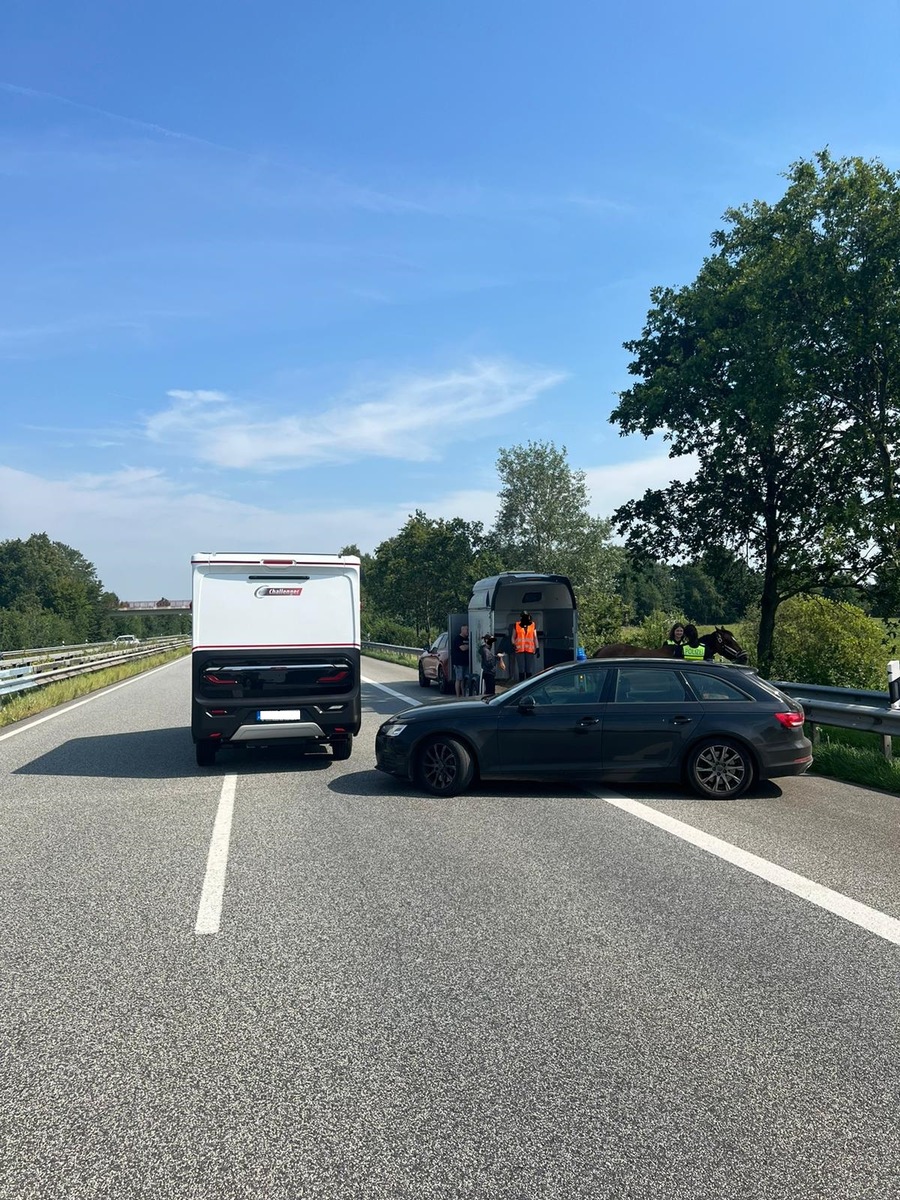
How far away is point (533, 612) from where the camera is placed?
70.4 feet

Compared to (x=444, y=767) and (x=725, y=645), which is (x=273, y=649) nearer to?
(x=444, y=767)

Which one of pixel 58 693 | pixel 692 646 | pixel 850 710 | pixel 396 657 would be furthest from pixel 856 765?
pixel 396 657

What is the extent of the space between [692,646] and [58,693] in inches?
661

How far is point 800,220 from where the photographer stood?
85.9 ft

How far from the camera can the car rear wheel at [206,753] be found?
11.3 m

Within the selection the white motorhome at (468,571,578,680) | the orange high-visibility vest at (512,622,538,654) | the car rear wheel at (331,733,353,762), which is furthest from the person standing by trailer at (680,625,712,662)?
the white motorhome at (468,571,578,680)

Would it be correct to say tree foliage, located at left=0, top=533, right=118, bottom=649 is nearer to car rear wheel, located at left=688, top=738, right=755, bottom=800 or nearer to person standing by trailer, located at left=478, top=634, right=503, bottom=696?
person standing by trailer, located at left=478, top=634, right=503, bottom=696

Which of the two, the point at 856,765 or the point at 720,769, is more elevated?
the point at 720,769

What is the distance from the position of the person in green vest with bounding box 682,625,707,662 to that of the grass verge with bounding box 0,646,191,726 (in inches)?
495

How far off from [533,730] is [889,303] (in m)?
19.6

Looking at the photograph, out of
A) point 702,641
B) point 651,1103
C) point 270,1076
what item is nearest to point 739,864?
point 651,1103

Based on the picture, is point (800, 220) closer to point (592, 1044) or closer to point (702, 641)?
point (702, 641)

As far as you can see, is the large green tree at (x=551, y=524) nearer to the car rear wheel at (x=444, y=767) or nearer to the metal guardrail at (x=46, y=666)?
the metal guardrail at (x=46, y=666)

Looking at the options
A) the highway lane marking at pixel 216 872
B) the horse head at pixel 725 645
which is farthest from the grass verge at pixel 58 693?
the horse head at pixel 725 645
